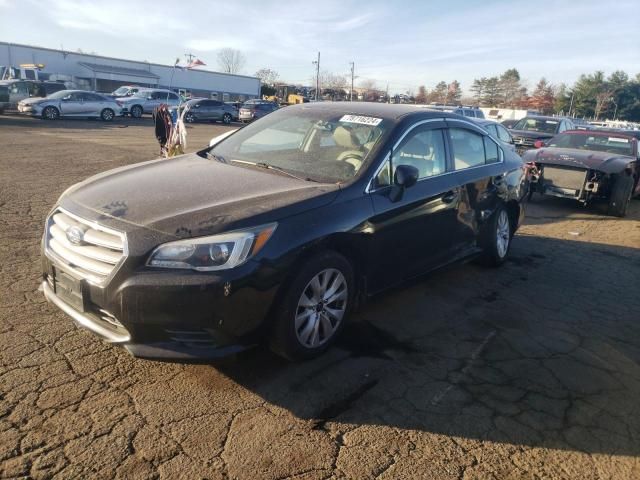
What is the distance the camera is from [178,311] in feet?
8.85

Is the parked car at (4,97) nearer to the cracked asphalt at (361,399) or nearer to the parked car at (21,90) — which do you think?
the parked car at (21,90)

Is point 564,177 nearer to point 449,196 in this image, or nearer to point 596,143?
point 596,143

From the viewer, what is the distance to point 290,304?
3035 mm

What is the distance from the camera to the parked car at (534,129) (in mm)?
16438

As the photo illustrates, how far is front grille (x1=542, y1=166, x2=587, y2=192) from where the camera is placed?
29.6 feet

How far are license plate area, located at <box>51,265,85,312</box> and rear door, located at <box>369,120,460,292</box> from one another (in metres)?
1.98

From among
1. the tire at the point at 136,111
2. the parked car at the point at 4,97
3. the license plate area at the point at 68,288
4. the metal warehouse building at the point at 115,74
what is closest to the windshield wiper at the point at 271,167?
the license plate area at the point at 68,288

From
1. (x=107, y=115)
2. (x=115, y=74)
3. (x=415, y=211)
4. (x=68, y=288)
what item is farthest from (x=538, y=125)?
(x=115, y=74)

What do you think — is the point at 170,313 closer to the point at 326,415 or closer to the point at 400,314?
the point at 326,415

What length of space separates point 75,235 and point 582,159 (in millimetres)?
9019

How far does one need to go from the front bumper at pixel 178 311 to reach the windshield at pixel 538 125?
56.5ft

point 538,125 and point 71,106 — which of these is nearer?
point 538,125

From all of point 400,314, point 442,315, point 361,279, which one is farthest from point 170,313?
point 442,315

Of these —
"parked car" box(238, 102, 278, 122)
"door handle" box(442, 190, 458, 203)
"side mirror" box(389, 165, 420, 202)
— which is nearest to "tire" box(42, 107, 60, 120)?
"parked car" box(238, 102, 278, 122)
